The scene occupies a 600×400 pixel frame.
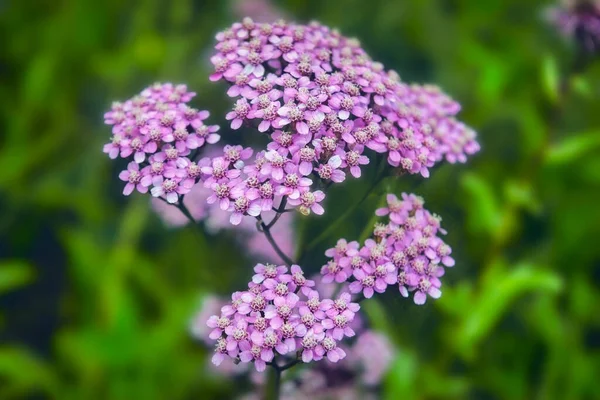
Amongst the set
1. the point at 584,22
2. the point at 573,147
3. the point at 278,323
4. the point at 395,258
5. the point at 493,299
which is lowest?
the point at 278,323

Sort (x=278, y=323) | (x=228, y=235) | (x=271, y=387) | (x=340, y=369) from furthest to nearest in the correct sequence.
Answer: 1. (x=228, y=235)
2. (x=340, y=369)
3. (x=271, y=387)
4. (x=278, y=323)

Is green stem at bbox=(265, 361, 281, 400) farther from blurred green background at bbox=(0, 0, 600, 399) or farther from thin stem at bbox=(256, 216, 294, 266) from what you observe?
blurred green background at bbox=(0, 0, 600, 399)

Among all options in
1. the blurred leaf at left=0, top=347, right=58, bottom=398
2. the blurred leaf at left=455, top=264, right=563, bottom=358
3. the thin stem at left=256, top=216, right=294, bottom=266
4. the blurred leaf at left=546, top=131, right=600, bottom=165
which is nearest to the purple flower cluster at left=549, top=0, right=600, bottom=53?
the blurred leaf at left=546, top=131, right=600, bottom=165

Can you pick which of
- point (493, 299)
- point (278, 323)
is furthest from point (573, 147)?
point (278, 323)

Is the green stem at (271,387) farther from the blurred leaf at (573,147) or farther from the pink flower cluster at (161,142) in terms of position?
the blurred leaf at (573,147)

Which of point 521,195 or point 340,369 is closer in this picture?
point 340,369

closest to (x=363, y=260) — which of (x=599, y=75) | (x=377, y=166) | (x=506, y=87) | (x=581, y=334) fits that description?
(x=377, y=166)

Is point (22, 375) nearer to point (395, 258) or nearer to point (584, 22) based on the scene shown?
point (395, 258)
